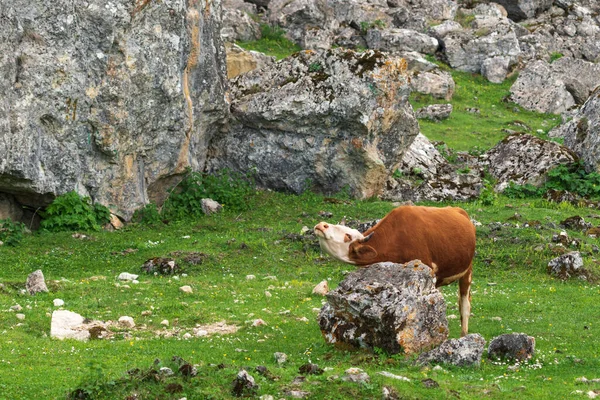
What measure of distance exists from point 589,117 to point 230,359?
25.4 meters

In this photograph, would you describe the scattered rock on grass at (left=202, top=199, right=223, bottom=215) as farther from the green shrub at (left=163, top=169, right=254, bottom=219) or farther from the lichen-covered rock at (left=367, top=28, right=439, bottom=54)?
the lichen-covered rock at (left=367, top=28, right=439, bottom=54)

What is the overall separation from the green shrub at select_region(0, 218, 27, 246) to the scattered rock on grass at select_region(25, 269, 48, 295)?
5.42 meters

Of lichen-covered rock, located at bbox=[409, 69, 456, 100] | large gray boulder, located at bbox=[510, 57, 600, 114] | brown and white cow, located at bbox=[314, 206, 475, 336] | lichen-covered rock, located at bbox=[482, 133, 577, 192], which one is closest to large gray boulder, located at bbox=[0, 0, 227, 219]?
brown and white cow, located at bbox=[314, 206, 475, 336]

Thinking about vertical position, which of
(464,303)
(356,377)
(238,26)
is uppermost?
(238,26)

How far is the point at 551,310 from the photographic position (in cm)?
1936

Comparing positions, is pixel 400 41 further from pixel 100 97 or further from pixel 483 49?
pixel 100 97

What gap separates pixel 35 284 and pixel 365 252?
7.18m

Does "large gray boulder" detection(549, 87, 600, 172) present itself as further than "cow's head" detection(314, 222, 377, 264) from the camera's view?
Yes

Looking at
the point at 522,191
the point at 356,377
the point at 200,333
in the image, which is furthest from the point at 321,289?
the point at 522,191

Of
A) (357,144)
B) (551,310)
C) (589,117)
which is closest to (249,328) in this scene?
(551,310)

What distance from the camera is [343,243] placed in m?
16.0

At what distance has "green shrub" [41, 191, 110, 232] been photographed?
25.7 m

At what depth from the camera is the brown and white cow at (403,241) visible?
632 inches

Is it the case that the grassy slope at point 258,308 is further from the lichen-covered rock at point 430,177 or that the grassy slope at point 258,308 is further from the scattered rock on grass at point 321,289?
the lichen-covered rock at point 430,177
